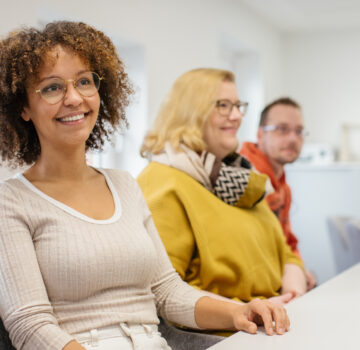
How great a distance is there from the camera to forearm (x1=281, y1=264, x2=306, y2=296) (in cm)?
179

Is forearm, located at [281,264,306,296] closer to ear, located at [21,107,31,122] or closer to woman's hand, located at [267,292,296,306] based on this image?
woman's hand, located at [267,292,296,306]

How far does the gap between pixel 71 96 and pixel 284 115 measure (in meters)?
1.65

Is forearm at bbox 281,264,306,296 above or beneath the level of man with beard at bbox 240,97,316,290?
beneath

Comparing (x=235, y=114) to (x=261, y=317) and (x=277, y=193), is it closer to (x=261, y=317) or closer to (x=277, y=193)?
(x=277, y=193)

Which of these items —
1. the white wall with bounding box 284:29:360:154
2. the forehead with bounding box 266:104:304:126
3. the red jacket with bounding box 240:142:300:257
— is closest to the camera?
the red jacket with bounding box 240:142:300:257

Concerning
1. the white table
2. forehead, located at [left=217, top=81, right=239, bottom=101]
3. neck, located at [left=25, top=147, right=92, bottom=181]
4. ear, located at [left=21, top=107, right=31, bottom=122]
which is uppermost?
forehead, located at [left=217, top=81, right=239, bottom=101]

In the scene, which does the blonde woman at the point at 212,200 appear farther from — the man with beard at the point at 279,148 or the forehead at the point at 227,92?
the man with beard at the point at 279,148

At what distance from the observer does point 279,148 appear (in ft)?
8.14

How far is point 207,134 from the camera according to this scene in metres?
1.88

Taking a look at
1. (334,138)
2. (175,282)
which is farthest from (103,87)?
(334,138)

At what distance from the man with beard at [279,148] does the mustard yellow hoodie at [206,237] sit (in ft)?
2.36

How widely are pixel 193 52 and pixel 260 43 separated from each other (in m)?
1.38

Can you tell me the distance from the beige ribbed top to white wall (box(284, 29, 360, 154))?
4503 millimetres

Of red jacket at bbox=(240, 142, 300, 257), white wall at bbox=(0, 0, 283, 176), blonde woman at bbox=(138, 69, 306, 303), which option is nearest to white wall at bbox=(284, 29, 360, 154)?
white wall at bbox=(0, 0, 283, 176)
